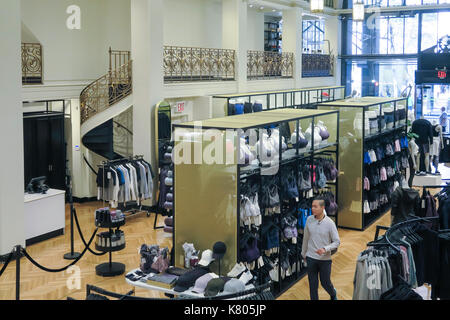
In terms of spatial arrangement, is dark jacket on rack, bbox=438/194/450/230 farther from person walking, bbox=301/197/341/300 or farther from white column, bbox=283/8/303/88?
white column, bbox=283/8/303/88

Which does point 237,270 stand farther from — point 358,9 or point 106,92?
point 358,9

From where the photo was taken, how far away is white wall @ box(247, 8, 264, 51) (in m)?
20.3

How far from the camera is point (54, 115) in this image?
44.5 feet

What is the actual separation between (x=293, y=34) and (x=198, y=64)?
18.2ft

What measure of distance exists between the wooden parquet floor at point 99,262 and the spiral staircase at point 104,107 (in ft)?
6.00

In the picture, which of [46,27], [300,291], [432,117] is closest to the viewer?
[300,291]

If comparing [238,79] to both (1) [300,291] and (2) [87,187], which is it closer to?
(2) [87,187]

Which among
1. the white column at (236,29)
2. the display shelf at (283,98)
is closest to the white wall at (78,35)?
the display shelf at (283,98)

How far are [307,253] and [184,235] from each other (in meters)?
1.59

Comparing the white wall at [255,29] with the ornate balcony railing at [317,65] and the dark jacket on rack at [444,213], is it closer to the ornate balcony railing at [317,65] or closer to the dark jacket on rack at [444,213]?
the ornate balcony railing at [317,65]

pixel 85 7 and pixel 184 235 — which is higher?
pixel 85 7

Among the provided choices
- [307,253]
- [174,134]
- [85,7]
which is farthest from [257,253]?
[85,7]

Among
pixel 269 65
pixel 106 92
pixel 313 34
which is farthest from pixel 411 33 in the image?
pixel 106 92

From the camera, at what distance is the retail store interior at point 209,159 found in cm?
707
